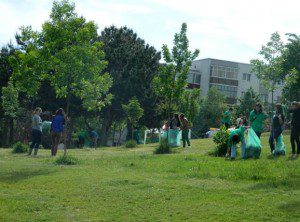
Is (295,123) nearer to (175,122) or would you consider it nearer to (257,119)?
(257,119)

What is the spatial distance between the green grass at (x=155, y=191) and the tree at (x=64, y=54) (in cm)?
340

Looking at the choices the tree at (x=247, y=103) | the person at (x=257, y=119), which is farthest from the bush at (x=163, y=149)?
the tree at (x=247, y=103)

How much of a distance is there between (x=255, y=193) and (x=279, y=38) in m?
28.8

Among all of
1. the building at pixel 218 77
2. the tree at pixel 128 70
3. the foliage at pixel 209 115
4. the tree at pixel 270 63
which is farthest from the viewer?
the building at pixel 218 77

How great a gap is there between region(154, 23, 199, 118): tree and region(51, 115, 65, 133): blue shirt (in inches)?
195

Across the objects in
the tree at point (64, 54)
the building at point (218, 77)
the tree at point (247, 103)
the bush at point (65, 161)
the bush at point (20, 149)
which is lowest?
the bush at point (65, 161)

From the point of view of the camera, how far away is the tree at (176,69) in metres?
22.9

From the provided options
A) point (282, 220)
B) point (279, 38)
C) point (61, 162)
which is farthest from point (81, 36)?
point (279, 38)

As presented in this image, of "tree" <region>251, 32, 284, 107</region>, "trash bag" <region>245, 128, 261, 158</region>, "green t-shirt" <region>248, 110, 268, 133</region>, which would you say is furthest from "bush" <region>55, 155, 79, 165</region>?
"tree" <region>251, 32, 284, 107</region>

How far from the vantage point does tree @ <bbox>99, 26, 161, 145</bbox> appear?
1836 inches

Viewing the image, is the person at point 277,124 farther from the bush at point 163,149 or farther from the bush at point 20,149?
the bush at point 20,149

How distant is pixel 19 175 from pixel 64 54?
5.22 m

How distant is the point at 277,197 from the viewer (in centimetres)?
983

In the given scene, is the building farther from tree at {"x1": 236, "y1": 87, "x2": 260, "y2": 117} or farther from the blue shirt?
the blue shirt
